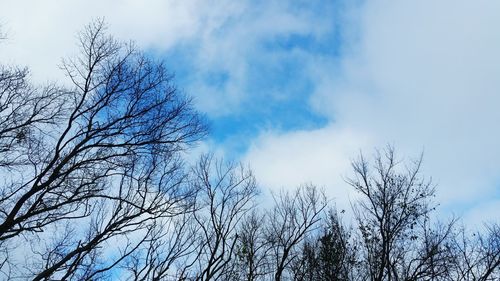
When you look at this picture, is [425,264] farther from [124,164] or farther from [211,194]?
[124,164]

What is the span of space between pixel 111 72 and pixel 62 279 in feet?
16.8

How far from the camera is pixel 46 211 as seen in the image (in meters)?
9.57

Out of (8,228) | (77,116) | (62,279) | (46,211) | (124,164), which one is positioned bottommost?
(62,279)

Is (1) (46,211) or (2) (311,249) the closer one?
(1) (46,211)

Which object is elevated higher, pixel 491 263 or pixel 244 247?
pixel 244 247

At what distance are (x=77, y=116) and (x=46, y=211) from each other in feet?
7.88

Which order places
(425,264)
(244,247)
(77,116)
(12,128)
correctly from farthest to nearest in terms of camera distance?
(244,247)
(425,264)
(77,116)
(12,128)

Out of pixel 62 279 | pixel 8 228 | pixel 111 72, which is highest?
pixel 111 72

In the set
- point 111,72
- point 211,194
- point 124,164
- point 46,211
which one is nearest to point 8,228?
point 46,211

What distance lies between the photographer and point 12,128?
955 cm

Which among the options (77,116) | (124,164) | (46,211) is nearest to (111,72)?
(77,116)

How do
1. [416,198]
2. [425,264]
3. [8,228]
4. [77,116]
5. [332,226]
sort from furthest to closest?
[332,226], [416,198], [425,264], [77,116], [8,228]

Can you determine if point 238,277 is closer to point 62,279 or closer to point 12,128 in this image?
point 62,279

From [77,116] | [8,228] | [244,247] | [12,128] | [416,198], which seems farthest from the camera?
[244,247]
